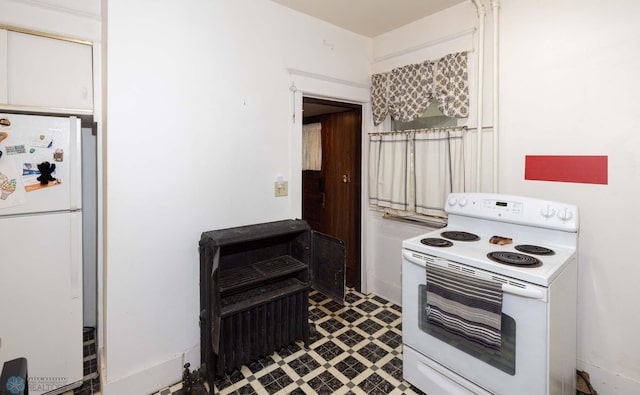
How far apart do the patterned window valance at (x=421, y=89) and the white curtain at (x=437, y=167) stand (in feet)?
0.62

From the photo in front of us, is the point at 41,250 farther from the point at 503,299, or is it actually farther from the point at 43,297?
the point at 503,299

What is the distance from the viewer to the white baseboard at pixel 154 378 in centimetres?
182

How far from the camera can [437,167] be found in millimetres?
2568

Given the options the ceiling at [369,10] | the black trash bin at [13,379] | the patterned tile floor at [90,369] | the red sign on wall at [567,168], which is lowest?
the patterned tile floor at [90,369]

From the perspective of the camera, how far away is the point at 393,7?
243cm

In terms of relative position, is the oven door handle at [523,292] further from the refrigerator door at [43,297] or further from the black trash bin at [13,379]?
the refrigerator door at [43,297]

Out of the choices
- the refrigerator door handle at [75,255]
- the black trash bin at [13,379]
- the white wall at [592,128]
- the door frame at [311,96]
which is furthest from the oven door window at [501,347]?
the refrigerator door handle at [75,255]

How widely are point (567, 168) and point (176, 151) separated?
247 cm

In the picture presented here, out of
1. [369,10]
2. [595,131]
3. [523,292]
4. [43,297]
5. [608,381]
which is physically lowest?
[608,381]

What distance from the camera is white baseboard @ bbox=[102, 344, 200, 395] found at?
182 centimetres

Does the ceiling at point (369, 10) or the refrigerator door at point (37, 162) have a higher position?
the ceiling at point (369, 10)

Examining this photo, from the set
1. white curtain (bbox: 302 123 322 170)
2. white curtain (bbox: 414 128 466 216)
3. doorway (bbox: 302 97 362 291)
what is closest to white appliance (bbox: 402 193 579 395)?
white curtain (bbox: 414 128 466 216)

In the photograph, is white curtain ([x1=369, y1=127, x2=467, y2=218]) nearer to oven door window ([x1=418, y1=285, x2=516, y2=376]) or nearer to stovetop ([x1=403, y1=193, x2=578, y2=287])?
stovetop ([x1=403, y1=193, x2=578, y2=287])

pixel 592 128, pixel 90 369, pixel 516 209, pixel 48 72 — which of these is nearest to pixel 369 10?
pixel 592 128
